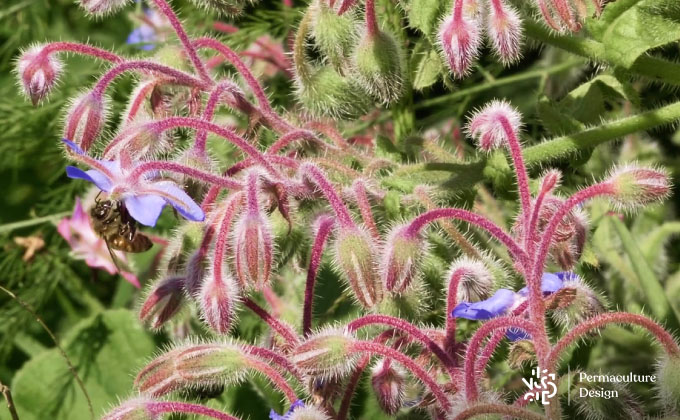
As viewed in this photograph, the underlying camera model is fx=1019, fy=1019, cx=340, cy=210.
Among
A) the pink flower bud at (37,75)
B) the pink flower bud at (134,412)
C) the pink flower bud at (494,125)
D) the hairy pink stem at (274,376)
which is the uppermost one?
the pink flower bud at (494,125)

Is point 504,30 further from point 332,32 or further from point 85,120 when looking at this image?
point 85,120

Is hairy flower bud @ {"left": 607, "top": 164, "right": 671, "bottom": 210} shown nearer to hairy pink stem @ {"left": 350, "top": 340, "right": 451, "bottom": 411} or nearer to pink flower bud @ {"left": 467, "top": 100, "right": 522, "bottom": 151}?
pink flower bud @ {"left": 467, "top": 100, "right": 522, "bottom": 151}

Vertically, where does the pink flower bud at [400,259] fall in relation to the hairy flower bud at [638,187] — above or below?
below

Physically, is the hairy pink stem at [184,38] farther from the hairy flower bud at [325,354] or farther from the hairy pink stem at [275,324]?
the hairy flower bud at [325,354]

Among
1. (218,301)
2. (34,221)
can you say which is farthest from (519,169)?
(34,221)

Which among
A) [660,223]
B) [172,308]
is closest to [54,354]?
[172,308]

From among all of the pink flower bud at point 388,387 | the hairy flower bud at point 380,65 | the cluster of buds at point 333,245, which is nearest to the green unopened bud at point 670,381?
the cluster of buds at point 333,245

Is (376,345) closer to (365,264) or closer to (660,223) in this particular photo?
(365,264)
